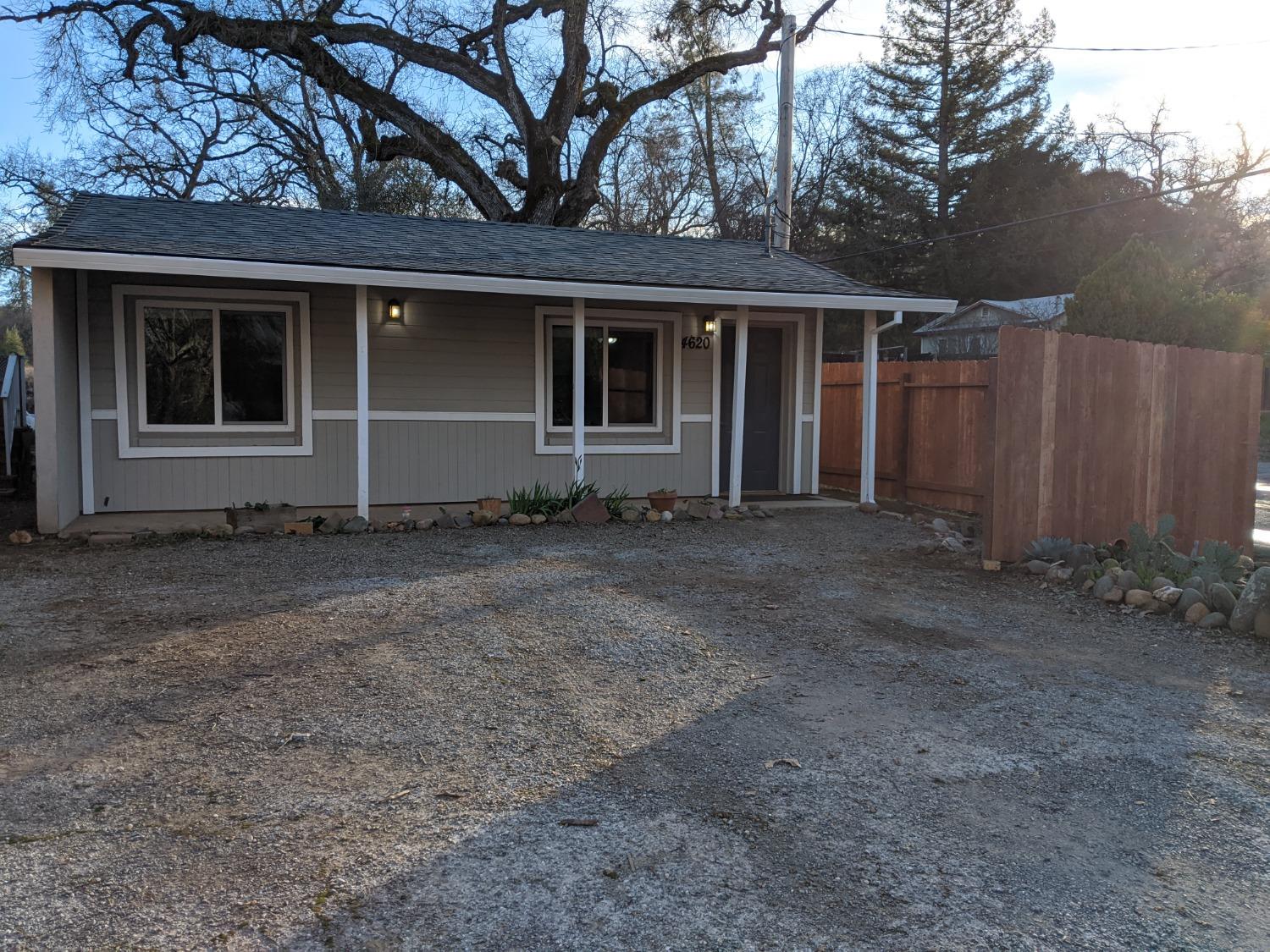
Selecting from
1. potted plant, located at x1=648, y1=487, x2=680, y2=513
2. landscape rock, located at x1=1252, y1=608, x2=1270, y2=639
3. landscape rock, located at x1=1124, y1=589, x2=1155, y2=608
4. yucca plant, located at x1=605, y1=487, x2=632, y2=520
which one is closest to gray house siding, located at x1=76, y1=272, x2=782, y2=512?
yucca plant, located at x1=605, y1=487, x2=632, y2=520

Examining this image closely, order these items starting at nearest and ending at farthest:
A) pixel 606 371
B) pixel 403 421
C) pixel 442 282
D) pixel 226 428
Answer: pixel 442 282
pixel 226 428
pixel 403 421
pixel 606 371

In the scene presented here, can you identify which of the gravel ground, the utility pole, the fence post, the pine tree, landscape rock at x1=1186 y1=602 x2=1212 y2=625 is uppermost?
the pine tree

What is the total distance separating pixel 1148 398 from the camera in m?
7.96

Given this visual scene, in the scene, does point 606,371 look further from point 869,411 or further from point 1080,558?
point 1080,558

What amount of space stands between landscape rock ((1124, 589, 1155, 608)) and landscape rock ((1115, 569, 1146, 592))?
0.09m

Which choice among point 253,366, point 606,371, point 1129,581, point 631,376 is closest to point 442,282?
point 253,366

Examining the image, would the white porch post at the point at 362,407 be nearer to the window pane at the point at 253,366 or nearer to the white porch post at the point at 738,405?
the window pane at the point at 253,366

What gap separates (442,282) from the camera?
29.7 feet

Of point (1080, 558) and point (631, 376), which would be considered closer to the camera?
point (1080, 558)

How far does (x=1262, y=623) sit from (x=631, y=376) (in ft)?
22.8

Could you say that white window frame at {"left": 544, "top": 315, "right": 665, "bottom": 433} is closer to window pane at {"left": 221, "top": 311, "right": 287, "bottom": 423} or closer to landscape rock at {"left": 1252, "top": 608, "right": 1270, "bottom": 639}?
window pane at {"left": 221, "top": 311, "right": 287, "bottom": 423}

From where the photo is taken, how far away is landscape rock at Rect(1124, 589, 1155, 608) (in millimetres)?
6221

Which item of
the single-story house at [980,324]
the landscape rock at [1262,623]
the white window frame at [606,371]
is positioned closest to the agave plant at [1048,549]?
the landscape rock at [1262,623]

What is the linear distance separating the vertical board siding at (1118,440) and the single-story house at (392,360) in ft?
9.94
